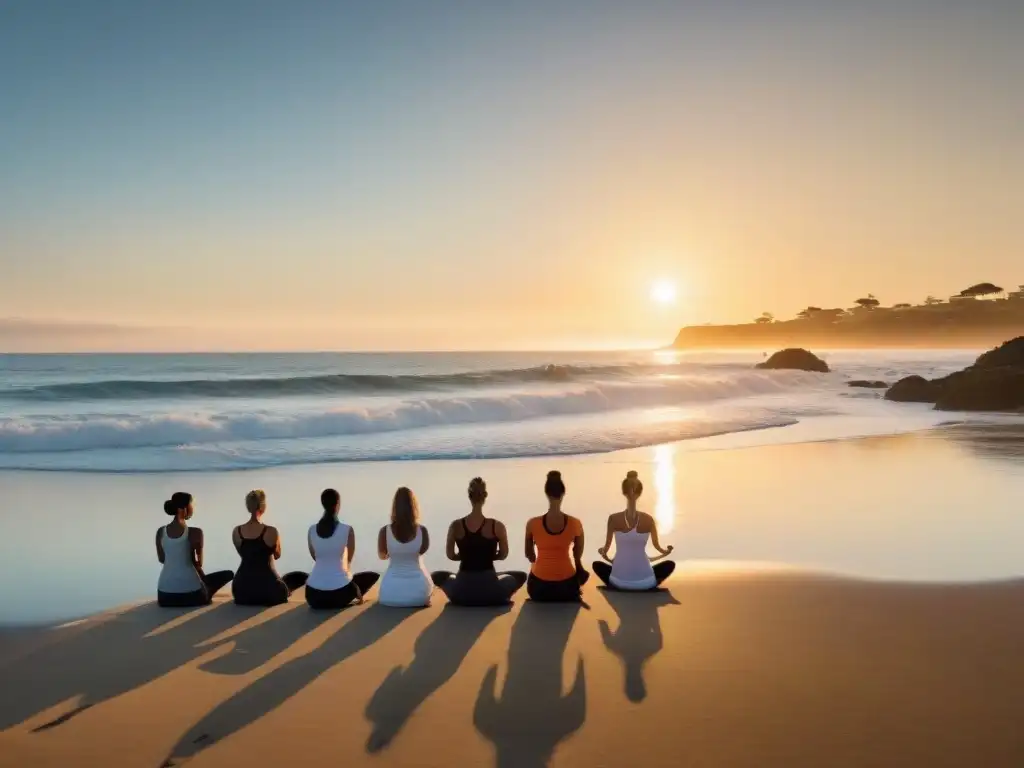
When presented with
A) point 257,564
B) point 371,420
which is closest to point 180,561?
point 257,564

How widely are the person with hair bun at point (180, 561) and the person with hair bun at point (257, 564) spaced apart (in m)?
0.38

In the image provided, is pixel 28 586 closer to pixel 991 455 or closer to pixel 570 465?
pixel 570 465

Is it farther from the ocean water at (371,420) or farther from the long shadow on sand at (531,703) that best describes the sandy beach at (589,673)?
the ocean water at (371,420)

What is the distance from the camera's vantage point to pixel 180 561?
742 cm

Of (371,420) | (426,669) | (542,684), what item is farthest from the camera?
(371,420)

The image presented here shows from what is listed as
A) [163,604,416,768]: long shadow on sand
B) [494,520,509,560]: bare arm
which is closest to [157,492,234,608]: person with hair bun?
[163,604,416,768]: long shadow on sand

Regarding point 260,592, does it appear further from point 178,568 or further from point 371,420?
point 371,420

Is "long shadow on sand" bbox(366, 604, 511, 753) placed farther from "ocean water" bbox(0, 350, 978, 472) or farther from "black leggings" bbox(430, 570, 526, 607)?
"ocean water" bbox(0, 350, 978, 472)

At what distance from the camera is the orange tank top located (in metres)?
7.23

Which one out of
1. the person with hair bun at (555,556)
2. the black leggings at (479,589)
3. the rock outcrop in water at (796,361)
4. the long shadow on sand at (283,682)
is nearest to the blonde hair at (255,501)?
the long shadow on sand at (283,682)

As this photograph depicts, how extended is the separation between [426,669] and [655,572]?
3.01 m

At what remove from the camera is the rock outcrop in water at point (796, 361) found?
6712 centimetres

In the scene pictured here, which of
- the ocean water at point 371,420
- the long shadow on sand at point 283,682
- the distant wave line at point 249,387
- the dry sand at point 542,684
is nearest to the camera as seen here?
the dry sand at point 542,684

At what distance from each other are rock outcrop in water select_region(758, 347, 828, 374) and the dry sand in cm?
6364
